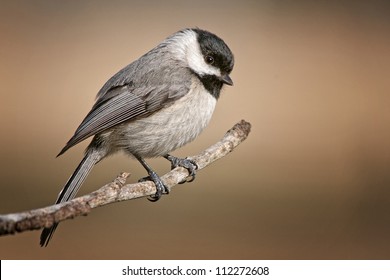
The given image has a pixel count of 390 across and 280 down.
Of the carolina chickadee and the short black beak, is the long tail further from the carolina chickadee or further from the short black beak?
the short black beak

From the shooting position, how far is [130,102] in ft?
7.51

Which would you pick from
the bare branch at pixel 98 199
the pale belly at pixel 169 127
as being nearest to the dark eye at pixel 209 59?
the pale belly at pixel 169 127

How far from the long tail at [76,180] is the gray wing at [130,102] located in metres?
0.16

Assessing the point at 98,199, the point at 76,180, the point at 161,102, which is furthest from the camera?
the point at 161,102

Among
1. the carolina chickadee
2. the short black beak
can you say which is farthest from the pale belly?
the short black beak

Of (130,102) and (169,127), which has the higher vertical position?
(130,102)

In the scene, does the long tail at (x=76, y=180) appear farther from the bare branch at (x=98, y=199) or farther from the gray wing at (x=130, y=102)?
the bare branch at (x=98, y=199)

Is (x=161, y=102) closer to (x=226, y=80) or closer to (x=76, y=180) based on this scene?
(x=226, y=80)

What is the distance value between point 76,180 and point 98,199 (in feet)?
2.73

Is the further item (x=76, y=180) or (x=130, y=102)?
(x=130, y=102)

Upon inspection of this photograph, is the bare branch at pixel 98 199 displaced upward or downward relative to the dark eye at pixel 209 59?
downward

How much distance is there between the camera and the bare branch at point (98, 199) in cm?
111

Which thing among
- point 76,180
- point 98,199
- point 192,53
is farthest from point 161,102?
point 98,199
